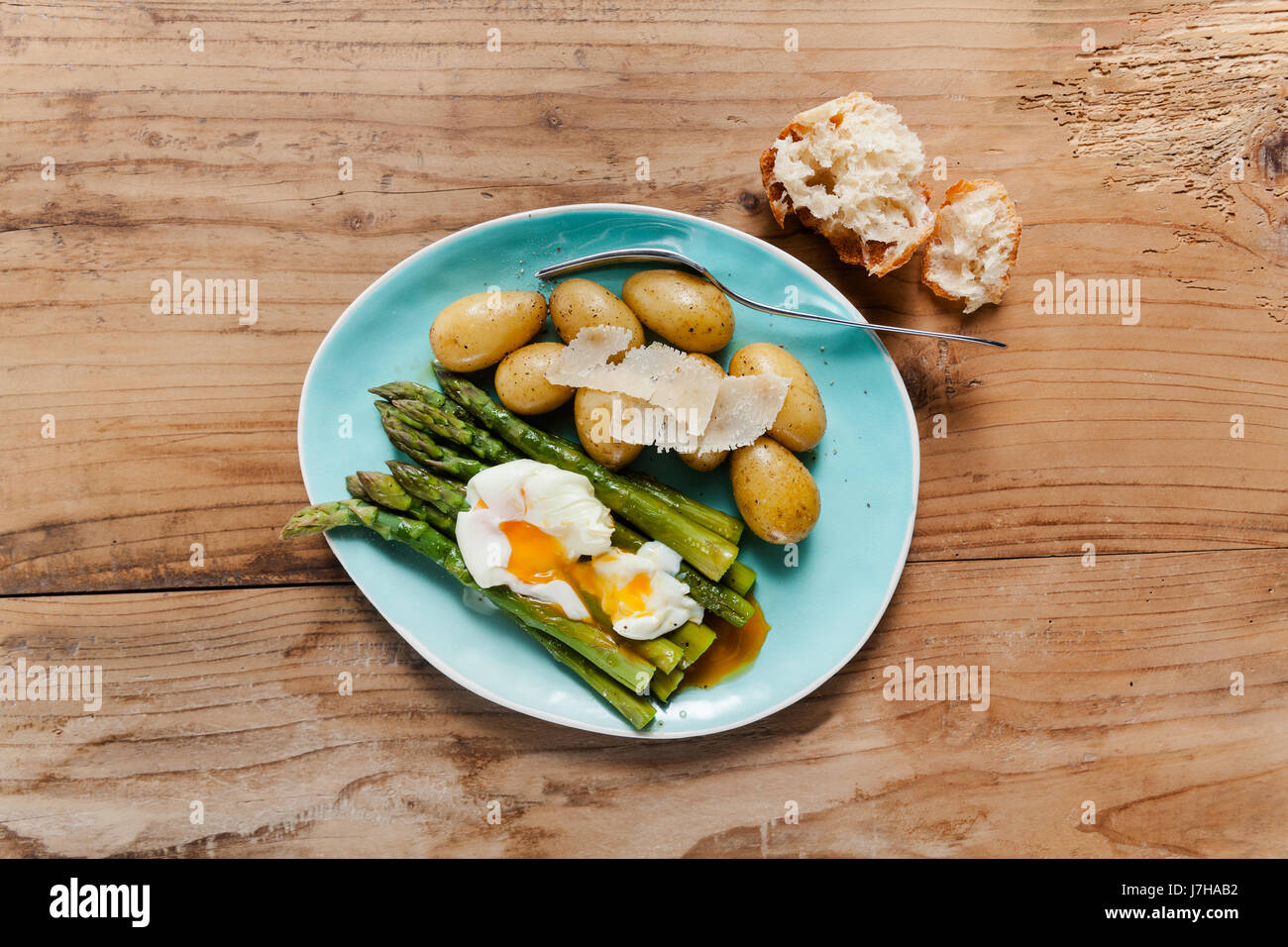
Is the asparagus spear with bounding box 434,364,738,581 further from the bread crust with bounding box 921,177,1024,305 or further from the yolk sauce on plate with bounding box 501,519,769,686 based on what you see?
the bread crust with bounding box 921,177,1024,305

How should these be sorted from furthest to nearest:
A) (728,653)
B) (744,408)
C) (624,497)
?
1. (728,653)
2. (624,497)
3. (744,408)

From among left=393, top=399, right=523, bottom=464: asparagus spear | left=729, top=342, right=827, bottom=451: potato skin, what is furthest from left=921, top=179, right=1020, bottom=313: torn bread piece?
left=393, top=399, right=523, bottom=464: asparagus spear

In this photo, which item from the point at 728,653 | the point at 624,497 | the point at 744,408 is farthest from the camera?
the point at 728,653

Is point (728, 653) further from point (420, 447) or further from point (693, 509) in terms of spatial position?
point (420, 447)

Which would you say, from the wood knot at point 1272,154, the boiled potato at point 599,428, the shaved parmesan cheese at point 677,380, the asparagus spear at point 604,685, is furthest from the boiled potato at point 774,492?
the wood knot at point 1272,154

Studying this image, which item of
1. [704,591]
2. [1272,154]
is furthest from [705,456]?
[1272,154]

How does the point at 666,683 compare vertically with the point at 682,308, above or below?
below
